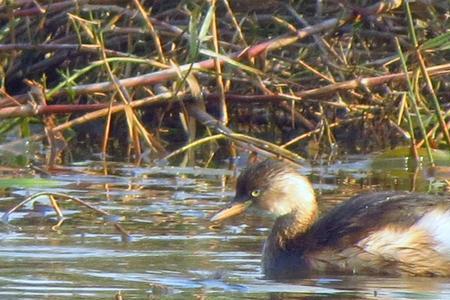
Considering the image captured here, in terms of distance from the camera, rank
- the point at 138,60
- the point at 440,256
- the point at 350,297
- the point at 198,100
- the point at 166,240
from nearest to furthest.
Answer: the point at 350,297, the point at 440,256, the point at 166,240, the point at 138,60, the point at 198,100

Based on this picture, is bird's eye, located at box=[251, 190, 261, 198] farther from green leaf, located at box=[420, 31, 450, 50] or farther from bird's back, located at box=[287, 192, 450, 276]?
green leaf, located at box=[420, 31, 450, 50]

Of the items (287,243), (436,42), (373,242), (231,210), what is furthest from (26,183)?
(436,42)

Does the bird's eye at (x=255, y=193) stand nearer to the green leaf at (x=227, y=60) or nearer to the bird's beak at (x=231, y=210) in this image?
the bird's beak at (x=231, y=210)

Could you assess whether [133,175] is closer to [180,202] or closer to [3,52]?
[180,202]

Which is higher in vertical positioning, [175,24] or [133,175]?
[175,24]

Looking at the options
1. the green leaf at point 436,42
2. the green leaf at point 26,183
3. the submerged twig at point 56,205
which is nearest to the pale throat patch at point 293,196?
the submerged twig at point 56,205

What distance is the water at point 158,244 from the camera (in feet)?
18.0

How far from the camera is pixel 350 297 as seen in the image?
5.39m

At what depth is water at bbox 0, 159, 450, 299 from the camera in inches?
216

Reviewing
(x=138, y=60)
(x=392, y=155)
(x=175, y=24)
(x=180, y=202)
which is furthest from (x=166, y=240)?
(x=175, y=24)

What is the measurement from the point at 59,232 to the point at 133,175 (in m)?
1.95

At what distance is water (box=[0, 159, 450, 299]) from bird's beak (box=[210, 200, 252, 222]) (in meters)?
0.08

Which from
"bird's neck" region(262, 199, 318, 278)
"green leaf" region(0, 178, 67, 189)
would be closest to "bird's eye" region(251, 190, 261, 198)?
"bird's neck" region(262, 199, 318, 278)

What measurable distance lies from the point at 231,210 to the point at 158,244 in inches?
18.6
